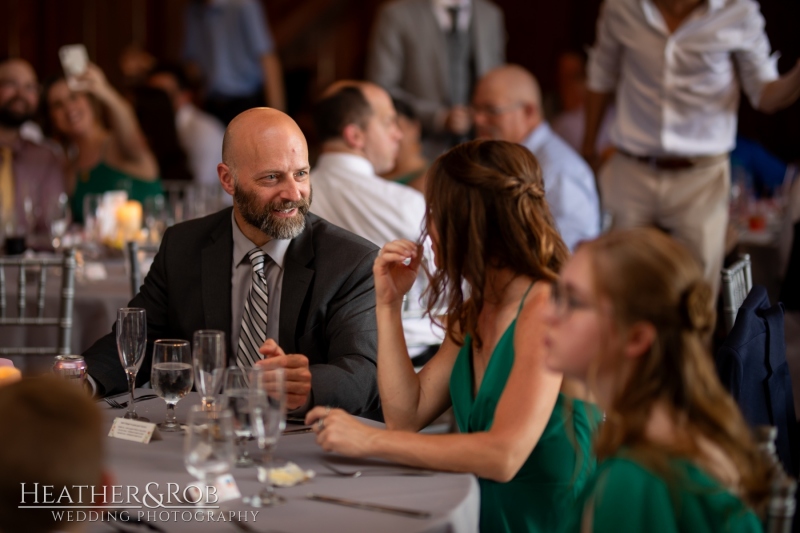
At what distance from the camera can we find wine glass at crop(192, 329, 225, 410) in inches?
77.5

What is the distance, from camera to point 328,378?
2.33m

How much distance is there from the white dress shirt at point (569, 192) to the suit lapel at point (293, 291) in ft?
7.88

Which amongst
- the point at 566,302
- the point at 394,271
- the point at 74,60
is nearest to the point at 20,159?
the point at 74,60

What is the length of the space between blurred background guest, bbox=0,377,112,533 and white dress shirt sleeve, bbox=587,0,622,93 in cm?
381

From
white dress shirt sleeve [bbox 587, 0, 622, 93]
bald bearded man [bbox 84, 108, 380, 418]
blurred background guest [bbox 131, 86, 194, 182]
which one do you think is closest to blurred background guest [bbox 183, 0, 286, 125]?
blurred background guest [bbox 131, 86, 194, 182]

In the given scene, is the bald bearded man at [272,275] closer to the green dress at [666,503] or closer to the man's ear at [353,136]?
the green dress at [666,503]

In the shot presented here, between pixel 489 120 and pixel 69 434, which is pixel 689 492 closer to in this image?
pixel 69 434

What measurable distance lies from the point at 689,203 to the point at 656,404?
314cm

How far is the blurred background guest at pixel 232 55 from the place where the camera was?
7.72 meters

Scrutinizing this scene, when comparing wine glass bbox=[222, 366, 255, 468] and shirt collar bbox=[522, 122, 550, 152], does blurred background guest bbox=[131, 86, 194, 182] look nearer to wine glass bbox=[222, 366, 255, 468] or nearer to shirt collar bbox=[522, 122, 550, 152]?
shirt collar bbox=[522, 122, 550, 152]

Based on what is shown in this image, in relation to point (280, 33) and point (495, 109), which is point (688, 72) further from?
point (280, 33)

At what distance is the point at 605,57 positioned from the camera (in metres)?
4.68

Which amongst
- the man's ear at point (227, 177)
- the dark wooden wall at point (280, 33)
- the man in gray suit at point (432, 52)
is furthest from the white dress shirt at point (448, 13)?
the man's ear at point (227, 177)

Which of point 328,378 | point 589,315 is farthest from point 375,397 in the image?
point 589,315
